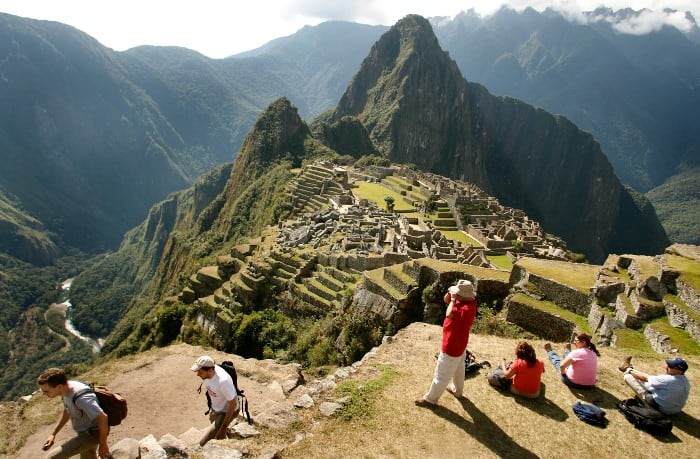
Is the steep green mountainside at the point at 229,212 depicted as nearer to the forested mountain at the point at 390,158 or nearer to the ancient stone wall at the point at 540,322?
the forested mountain at the point at 390,158

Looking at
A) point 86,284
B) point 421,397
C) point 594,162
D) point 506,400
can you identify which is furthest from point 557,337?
point 594,162

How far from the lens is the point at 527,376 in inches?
291

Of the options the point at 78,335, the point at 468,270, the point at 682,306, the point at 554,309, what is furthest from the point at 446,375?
the point at 78,335

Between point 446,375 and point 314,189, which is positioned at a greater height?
point 446,375

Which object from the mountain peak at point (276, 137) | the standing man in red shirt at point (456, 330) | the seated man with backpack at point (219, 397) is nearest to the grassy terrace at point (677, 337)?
the standing man in red shirt at point (456, 330)

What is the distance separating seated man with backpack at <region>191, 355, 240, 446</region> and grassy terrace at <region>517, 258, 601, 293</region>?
395 inches

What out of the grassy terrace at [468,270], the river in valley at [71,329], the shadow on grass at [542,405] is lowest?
the river in valley at [71,329]

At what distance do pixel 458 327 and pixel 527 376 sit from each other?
1.82 meters

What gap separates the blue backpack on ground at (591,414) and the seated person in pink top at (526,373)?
2.14ft

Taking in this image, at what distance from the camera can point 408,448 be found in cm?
635

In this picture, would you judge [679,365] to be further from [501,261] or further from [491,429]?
[501,261]

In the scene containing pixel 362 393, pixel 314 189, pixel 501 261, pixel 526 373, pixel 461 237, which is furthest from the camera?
pixel 314 189

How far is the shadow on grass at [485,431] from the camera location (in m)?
6.35

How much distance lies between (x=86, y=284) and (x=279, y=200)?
297ft
